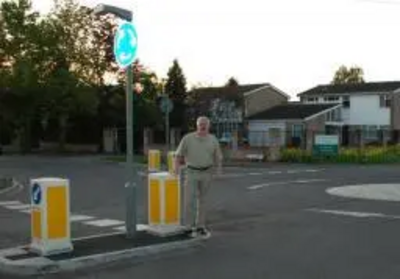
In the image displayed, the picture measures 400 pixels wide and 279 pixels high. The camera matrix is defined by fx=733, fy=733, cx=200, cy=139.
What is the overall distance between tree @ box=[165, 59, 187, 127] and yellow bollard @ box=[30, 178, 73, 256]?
54.9m

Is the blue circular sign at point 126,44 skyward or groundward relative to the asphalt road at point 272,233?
skyward

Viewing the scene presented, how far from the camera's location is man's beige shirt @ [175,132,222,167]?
11.8 meters

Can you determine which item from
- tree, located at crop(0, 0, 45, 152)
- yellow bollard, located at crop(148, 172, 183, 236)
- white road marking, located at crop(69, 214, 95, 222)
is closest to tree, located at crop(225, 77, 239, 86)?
tree, located at crop(0, 0, 45, 152)

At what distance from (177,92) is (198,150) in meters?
58.5

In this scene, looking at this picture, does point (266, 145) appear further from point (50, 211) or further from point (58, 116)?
point (50, 211)

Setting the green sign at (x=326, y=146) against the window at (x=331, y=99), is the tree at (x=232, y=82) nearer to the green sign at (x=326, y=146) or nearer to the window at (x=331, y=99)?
the window at (x=331, y=99)

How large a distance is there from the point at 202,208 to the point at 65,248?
2.54m

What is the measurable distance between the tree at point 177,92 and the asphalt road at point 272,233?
141ft

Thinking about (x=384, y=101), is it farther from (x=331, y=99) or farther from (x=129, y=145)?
(x=129, y=145)

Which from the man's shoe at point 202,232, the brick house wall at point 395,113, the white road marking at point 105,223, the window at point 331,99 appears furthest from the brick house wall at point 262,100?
the man's shoe at point 202,232

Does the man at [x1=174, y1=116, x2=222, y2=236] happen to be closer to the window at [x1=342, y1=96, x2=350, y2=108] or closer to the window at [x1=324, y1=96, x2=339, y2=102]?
the window at [x1=342, y1=96, x2=350, y2=108]

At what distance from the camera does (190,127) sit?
6450cm

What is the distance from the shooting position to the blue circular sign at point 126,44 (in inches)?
442

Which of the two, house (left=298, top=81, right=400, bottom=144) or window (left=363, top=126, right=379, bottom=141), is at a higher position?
house (left=298, top=81, right=400, bottom=144)
